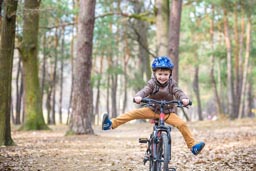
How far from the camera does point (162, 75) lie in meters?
6.57

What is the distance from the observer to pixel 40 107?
20.5 meters

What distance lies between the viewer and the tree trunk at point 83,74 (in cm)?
1636

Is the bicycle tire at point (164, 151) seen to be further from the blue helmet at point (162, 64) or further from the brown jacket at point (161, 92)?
the blue helmet at point (162, 64)

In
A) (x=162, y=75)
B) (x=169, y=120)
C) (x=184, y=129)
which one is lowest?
(x=184, y=129)

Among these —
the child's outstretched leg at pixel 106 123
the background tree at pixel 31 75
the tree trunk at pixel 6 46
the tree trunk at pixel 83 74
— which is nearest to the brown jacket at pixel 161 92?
the child's outstretched leg at pixel 106 123

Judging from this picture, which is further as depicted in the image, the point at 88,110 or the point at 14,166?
the point at 88,110

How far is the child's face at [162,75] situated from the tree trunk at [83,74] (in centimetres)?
997

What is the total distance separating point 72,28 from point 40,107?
69.3 feet

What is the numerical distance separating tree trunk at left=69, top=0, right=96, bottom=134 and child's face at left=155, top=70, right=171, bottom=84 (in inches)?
392

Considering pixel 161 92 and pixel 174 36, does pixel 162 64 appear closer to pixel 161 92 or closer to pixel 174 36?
pixel 161 92

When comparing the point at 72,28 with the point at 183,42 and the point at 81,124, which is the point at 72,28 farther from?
the point at 81,124

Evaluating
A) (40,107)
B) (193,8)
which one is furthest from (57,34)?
(40,107)

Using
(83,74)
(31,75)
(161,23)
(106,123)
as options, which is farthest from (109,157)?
(161,23)

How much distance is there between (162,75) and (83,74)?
395 inches
